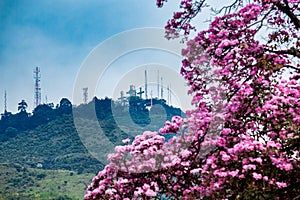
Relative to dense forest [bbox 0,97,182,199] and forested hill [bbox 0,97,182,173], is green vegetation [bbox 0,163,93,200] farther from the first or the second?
forested hill [bbox 0,97,182,173]

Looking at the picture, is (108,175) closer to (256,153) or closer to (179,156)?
(179,156)

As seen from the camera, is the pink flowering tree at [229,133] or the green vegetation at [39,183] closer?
the pink flowering tree at [229,133]

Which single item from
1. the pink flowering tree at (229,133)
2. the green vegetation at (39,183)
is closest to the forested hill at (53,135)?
the green vegetation at (39,183)

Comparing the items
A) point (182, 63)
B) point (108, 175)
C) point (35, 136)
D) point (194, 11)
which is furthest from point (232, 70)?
point (35, 136)

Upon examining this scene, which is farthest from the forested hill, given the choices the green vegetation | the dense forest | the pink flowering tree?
the pink flowering tree

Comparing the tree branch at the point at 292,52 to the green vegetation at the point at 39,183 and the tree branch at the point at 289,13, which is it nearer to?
the tree branch at the point at 289,13

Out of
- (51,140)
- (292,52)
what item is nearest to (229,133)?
(292,52)
